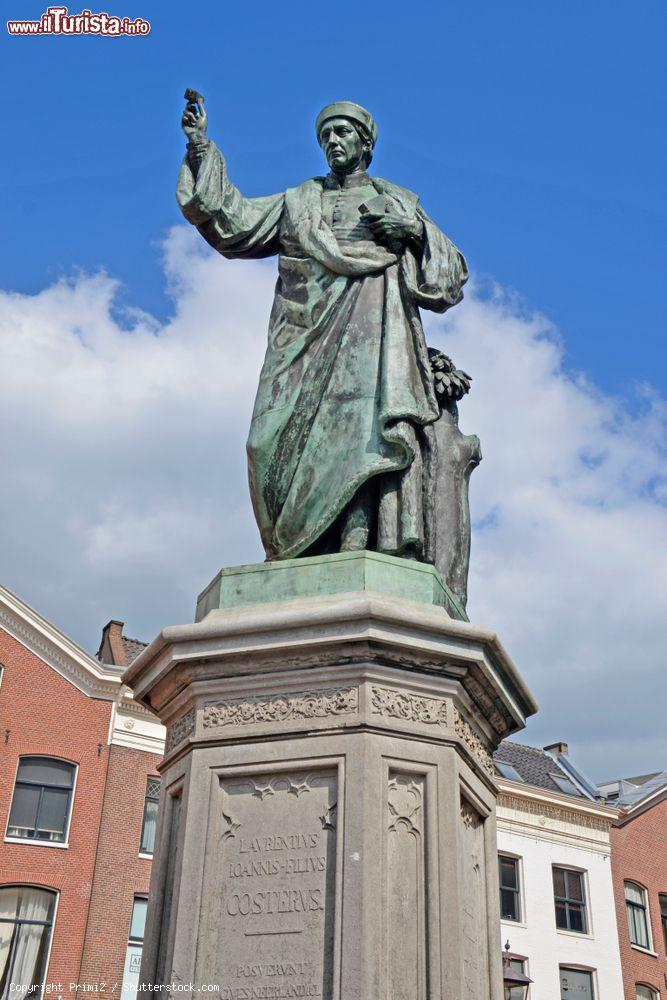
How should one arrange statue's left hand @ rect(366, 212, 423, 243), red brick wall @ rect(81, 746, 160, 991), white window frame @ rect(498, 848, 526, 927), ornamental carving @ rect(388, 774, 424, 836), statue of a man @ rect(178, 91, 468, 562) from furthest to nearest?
white window frame @ rect(498, 848, 526, 927), red brick wall @ rect(81, 746, 160, 991), statue's left hand @ rect(366, 212, 423, 243), statue of a man @ rect(178, 91, 468, 562), ornamental carving @ rect(388, 774, 424, 836)

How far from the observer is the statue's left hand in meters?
7.22

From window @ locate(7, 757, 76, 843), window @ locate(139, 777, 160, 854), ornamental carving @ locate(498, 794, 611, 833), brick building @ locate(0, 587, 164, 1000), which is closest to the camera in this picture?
brick building @ locate(0, 587, 164, 1000)

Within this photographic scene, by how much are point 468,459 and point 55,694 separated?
74.1ft

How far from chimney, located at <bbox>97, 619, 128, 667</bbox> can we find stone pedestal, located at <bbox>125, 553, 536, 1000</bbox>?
84.9 ft

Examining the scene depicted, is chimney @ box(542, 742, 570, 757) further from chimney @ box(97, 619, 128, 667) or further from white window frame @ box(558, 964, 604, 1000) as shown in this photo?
chimney @ box(97, 619, 128, 667)

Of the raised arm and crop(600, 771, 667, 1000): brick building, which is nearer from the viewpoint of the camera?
the raised arm

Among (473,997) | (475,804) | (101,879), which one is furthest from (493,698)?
(101,879)

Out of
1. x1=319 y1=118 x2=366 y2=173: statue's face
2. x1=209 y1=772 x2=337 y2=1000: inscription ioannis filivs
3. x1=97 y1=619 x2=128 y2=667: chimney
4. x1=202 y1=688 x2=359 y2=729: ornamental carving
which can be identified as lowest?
x1=209 y1=772 x2=337 y2=1000: inscription ioannis filivs

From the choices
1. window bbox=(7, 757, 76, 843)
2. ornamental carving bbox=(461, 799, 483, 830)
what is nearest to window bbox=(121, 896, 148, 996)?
window bbox=(7, 757, 76, 843)

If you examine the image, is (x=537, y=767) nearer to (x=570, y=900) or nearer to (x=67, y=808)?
(x=570, y=900)

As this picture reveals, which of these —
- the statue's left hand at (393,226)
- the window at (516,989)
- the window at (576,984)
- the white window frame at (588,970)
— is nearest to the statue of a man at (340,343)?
the statue's left hand at (393,226)

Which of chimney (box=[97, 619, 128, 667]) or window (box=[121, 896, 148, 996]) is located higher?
chimney (box=[97, 619, 128, 667])

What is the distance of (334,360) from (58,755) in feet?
72.6

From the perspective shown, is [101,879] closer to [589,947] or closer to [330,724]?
[589,947]
